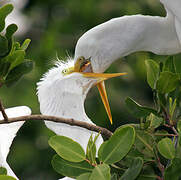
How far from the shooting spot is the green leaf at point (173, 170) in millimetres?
1000

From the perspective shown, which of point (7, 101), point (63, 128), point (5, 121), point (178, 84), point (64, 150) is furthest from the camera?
point (7, 101)

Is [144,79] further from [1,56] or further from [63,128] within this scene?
[1,56]

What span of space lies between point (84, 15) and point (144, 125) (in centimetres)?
284

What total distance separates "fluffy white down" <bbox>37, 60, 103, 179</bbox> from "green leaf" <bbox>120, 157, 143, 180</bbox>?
599 mm

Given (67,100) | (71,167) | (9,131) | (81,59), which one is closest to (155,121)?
(71,167)

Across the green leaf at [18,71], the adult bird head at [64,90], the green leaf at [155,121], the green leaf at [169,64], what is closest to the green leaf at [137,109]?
the green leaf at [155,121]

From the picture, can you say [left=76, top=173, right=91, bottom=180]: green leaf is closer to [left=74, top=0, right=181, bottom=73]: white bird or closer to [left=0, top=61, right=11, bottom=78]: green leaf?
[left=0, top=61, right=11, bottom=78]: green leaf

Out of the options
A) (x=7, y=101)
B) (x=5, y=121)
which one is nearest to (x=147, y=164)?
(x=5, y=121)

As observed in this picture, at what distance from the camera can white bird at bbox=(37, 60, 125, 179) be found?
1.62 meters

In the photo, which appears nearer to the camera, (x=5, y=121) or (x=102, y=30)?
(x=5, y=121)

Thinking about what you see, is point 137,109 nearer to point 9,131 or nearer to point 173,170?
point 173,170

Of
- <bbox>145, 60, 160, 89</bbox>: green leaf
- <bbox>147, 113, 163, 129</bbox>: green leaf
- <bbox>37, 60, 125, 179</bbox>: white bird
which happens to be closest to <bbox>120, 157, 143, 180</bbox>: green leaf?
<bbox>147, 113, 163, 129</bbox>: green leaf

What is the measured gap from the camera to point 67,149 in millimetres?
990

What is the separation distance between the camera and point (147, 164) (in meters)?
1.08
